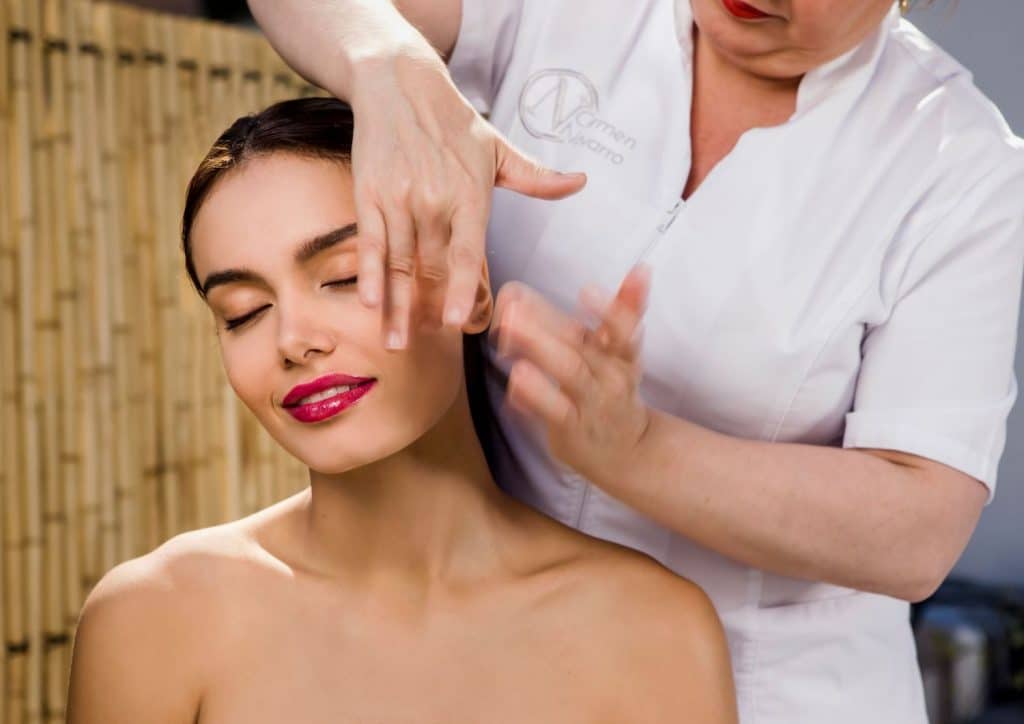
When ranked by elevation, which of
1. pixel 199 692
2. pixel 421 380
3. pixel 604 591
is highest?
pixel 421 380

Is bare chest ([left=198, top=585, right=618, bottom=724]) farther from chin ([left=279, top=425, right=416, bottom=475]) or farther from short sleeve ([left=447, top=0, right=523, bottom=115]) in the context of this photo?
short sleeve ([left=447, top=0, right=523, bottom=115])

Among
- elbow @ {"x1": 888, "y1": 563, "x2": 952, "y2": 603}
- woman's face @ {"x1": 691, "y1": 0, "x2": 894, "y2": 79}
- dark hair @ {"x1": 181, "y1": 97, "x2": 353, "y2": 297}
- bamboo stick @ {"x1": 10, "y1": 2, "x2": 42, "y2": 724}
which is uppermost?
woman's face @ {"x1": 691, "y1": 0, "x2": 894, "y2": 79}

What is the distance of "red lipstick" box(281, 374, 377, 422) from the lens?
1.26 meters

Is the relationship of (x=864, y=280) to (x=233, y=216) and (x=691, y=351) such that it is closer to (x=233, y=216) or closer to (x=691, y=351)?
(x=691, y=351)

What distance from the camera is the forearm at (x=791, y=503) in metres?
1.21

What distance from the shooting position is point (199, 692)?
53.6 inches

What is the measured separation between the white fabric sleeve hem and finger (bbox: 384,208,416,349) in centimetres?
51

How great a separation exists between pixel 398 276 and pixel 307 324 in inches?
7.9

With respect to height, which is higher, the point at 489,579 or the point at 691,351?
the point at 691,351

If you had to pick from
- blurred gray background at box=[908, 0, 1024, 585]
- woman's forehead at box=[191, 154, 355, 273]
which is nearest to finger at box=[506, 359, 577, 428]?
woman's forehead at box=[191, 154, 355, 273]

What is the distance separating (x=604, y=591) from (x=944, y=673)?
121 inches

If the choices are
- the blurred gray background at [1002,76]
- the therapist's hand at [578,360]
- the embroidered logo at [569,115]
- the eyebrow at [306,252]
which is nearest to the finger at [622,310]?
the therapist's hand at [578,360]

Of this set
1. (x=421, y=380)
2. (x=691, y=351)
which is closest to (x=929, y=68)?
(x=691, y=351)

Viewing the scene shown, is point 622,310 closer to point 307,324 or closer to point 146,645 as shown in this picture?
point 307,324
